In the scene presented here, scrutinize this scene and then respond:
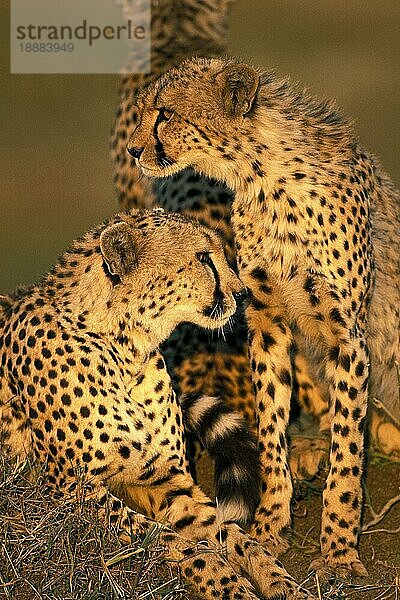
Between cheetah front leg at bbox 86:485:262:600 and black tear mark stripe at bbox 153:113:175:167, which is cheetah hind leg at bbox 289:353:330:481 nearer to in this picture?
black tear mark stripe at bbox 153:113:175:167

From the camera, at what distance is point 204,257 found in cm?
433

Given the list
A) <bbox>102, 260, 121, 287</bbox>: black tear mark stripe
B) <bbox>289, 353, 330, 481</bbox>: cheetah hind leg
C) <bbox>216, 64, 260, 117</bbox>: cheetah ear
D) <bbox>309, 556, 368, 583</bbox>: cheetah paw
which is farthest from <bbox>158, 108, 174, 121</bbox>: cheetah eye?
<bbox>309, 556, 368, 583</bbox>: cheetah paw

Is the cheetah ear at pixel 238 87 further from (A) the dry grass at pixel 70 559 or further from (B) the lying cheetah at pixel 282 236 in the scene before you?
(A) the dry grass at pixel 70 559

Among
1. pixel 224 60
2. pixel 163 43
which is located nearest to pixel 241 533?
pixel 224 60

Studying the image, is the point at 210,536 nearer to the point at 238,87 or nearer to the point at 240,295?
the point at 240,295

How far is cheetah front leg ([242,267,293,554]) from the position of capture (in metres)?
4.71

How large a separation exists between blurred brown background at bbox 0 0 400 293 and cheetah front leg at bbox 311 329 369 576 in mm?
3435

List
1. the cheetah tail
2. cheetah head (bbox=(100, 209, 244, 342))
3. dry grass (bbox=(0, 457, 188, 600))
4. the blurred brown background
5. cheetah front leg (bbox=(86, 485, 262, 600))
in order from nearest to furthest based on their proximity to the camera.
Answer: dry grass (bbox=(0, 457, 188, 600)) → cheetah front leg (bbox=(86, 485, 262, 600)) → cheetah head (bbox=(100, 209, 244, 342)) → the cheetah tail → the blurred brown background

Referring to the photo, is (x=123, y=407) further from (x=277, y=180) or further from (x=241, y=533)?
(x=277, y=180)

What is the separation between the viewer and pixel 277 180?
4.66m

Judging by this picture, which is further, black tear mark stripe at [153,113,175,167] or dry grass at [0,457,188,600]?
black tear mark stripe at [153,113,175,167]

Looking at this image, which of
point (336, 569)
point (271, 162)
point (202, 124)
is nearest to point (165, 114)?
point (202, 124)

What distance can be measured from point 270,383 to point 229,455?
0.41 meters

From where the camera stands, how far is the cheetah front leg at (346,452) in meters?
4.52
